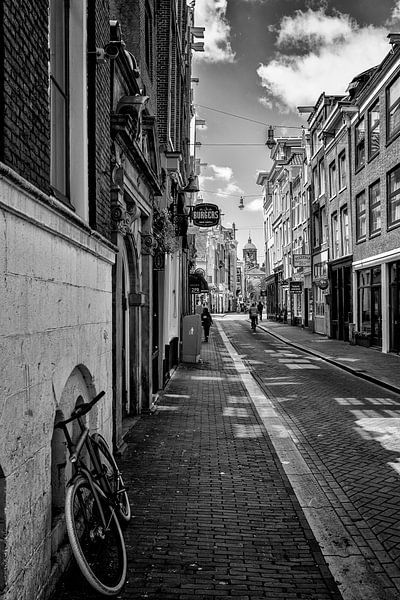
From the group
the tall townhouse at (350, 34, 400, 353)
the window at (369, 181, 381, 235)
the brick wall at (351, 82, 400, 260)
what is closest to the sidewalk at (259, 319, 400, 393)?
the tall townhouse at (350, 34, 400, 353)

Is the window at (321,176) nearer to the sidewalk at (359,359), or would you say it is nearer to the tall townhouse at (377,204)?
the tall townhouse at (377,204)

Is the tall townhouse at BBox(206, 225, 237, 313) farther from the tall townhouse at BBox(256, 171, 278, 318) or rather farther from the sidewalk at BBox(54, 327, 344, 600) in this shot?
the sidewalk at BBox(54, 327, 344, 600)

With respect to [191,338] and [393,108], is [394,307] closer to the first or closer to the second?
[393,108]

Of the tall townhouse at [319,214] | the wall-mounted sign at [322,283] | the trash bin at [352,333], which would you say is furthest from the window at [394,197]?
the wall-mounted sign at [322,283]

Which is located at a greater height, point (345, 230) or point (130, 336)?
point (345, 230)

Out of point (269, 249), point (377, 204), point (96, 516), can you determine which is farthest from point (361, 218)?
point (269, 249)

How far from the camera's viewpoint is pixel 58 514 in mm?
4262

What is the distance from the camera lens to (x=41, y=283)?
144 inches

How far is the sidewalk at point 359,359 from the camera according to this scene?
48.0ft

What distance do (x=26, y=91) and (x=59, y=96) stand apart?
68.6 inches

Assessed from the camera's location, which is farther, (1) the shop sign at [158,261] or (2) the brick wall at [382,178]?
(2) the brick wall at [382,178]

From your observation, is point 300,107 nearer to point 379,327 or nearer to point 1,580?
point 379,327

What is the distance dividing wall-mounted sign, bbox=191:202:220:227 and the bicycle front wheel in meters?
15.6

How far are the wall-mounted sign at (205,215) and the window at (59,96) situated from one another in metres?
13.9
